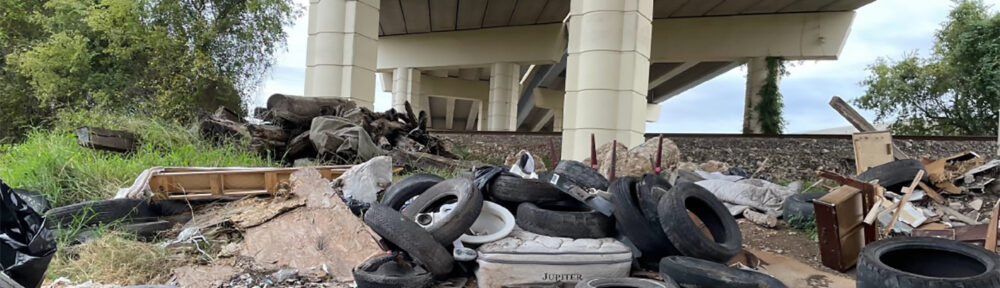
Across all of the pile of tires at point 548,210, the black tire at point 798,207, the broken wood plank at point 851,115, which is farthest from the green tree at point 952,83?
the pile of tires at point 548,210

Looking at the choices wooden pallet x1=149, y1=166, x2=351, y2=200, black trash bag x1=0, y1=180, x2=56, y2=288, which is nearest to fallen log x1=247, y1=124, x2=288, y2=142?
wooden pallet x1=149, y1=166, x2=351, y2=200

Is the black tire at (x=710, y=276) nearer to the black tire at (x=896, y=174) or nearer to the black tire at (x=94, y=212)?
the black tire at (x=896, y=174)

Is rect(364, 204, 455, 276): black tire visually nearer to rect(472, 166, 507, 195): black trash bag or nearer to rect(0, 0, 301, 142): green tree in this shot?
rect(472, 166, 507, 195): black trash bag

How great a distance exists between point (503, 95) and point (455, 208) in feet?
55.0

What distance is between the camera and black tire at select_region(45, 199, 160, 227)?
4727 millimetres

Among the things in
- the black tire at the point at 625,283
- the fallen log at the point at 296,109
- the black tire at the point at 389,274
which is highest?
the fallen log at the point at 296,109

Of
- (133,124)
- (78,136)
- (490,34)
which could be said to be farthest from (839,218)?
(490,34)

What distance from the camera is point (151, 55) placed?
13734 mm

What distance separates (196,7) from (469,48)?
27.6 feet

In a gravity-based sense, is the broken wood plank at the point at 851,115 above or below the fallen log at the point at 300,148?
above

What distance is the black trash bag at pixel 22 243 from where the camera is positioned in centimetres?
267

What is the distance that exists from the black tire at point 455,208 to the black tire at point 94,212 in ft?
8.39

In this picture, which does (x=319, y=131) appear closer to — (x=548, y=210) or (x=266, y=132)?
(x=266, y=132)

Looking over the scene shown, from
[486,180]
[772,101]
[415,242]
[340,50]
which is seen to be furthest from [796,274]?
[772,101]
